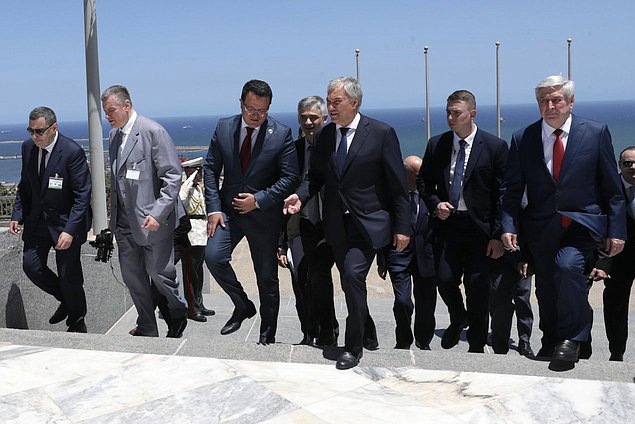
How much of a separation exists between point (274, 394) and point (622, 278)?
9.46 feet

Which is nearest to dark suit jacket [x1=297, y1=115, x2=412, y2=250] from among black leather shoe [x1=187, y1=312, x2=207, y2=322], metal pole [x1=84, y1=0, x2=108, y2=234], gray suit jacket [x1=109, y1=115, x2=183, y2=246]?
gray suit jacket [x1=109, y1=115, x2=183, y2=246]

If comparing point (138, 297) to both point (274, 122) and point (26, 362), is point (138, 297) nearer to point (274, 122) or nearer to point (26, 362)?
point (26, 362)

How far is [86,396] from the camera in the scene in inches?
151

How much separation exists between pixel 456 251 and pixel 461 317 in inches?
26.2

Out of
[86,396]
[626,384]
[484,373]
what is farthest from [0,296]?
[626,384]

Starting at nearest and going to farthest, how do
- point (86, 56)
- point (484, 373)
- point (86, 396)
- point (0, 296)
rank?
point (86, 396), point (484, 373), point (0, 296), point (86, 56)

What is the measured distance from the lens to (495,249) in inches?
190

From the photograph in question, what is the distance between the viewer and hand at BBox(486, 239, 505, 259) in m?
4.81

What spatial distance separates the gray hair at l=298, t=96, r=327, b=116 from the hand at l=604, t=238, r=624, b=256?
6.75 feet

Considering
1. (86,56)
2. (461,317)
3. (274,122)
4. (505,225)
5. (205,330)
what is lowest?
(205,330)

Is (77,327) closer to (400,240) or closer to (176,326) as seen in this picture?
(176,326)

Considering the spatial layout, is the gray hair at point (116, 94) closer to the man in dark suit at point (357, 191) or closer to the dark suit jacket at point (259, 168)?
the dark suit jacket at point (259, 168)

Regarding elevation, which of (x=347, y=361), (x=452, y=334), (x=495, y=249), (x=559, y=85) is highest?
(x=559, y=85)

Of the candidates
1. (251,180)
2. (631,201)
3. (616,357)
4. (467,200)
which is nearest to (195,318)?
(251,180)
